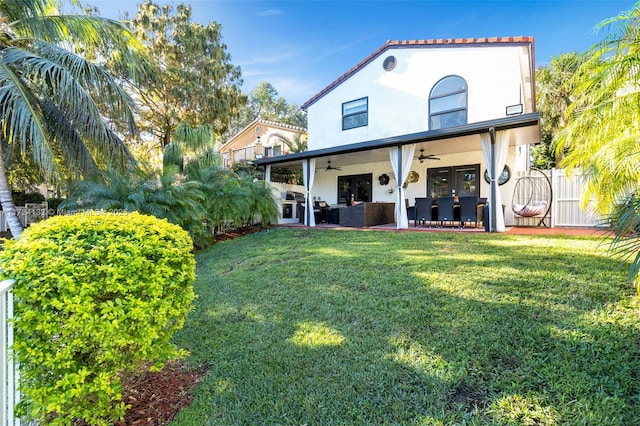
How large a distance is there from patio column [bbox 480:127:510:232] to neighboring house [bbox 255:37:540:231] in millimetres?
26

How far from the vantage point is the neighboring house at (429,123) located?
29.3 ft

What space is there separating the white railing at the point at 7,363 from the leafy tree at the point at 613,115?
429 cm

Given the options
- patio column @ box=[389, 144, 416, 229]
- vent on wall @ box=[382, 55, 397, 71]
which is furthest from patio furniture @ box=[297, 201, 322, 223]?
vent on wall @ box=[382, 55, 397, 71]

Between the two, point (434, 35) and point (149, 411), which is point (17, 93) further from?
point (434, 35)

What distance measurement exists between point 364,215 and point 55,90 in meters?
8.56

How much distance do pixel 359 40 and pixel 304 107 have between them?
373 centimetres

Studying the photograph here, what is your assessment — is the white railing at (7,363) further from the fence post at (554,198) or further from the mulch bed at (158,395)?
the fence post at (554,198)

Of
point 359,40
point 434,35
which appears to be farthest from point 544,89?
point 359,40

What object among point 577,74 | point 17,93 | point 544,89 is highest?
point 544,89

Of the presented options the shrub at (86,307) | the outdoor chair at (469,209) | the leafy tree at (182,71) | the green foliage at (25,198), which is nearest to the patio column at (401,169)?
the outdoor chair at (469,209)

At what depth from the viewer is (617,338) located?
2.46m

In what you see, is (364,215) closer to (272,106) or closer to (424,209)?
(424,209)

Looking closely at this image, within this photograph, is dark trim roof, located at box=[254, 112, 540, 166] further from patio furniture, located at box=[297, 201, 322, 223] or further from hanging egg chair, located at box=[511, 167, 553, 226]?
hanging egg chair, located at box=[511, 167, 553, 226]

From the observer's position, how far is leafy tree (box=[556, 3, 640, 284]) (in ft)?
10.3
